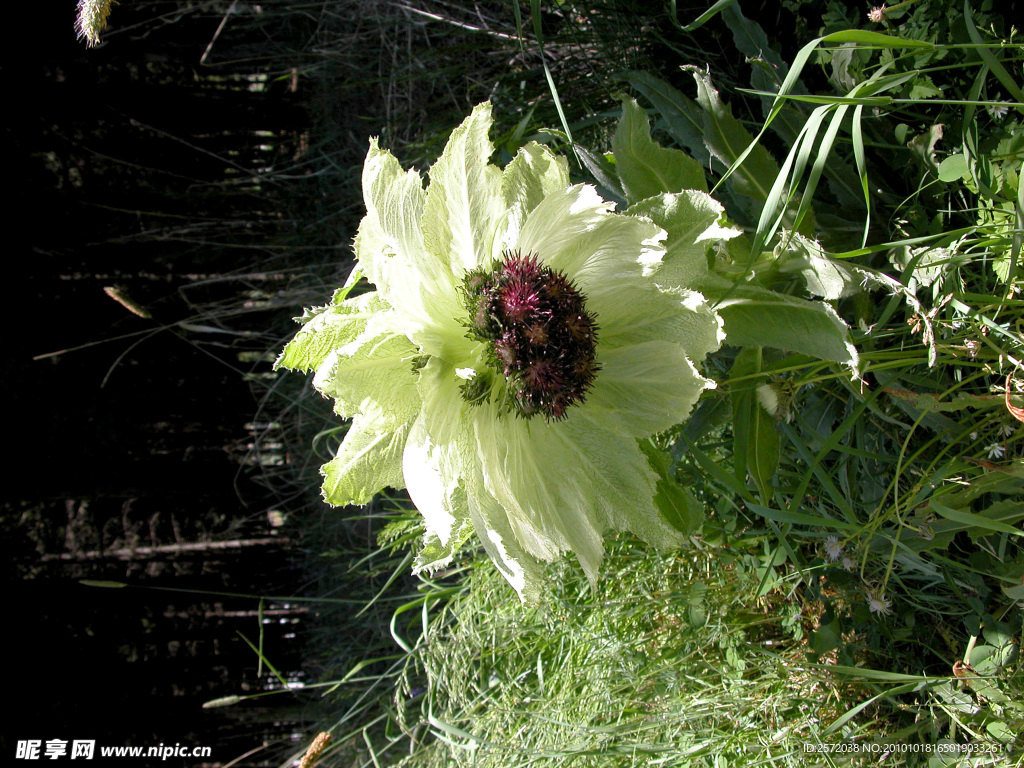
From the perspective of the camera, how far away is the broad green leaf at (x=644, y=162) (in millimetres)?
809

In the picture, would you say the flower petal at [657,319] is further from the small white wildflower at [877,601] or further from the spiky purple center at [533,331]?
the small white wildflower at [877,601]

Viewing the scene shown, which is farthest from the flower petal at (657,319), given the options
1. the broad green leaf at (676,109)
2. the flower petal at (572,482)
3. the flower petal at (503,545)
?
the broad green leaf at (676,109)

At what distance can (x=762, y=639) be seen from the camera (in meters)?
1.35

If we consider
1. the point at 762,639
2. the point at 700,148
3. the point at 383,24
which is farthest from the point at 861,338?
the point at 383,24

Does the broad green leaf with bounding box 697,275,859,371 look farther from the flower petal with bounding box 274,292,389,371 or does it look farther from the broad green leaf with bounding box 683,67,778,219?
the flower petal with bounding box 274,292,389,371

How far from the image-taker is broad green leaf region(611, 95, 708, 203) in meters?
0.81

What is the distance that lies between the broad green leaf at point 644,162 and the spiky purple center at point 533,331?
22 cm

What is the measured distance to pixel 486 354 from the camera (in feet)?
2.23

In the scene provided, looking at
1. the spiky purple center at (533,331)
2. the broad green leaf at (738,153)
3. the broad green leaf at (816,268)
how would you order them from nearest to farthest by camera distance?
the spiky purple center at (533,331), the broad green leaf at (816,268), the broad green leaf at (738,153)

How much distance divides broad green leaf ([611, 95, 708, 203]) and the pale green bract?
0.14 metres

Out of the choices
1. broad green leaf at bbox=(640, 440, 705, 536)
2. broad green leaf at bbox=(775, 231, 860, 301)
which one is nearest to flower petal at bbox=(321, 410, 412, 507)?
broad green leaf at bbox=(640, 440, 705, 536)

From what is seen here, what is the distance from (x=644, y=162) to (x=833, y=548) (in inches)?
27.7

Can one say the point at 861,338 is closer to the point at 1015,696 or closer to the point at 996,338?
the point at 996,338

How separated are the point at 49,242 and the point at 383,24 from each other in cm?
126
